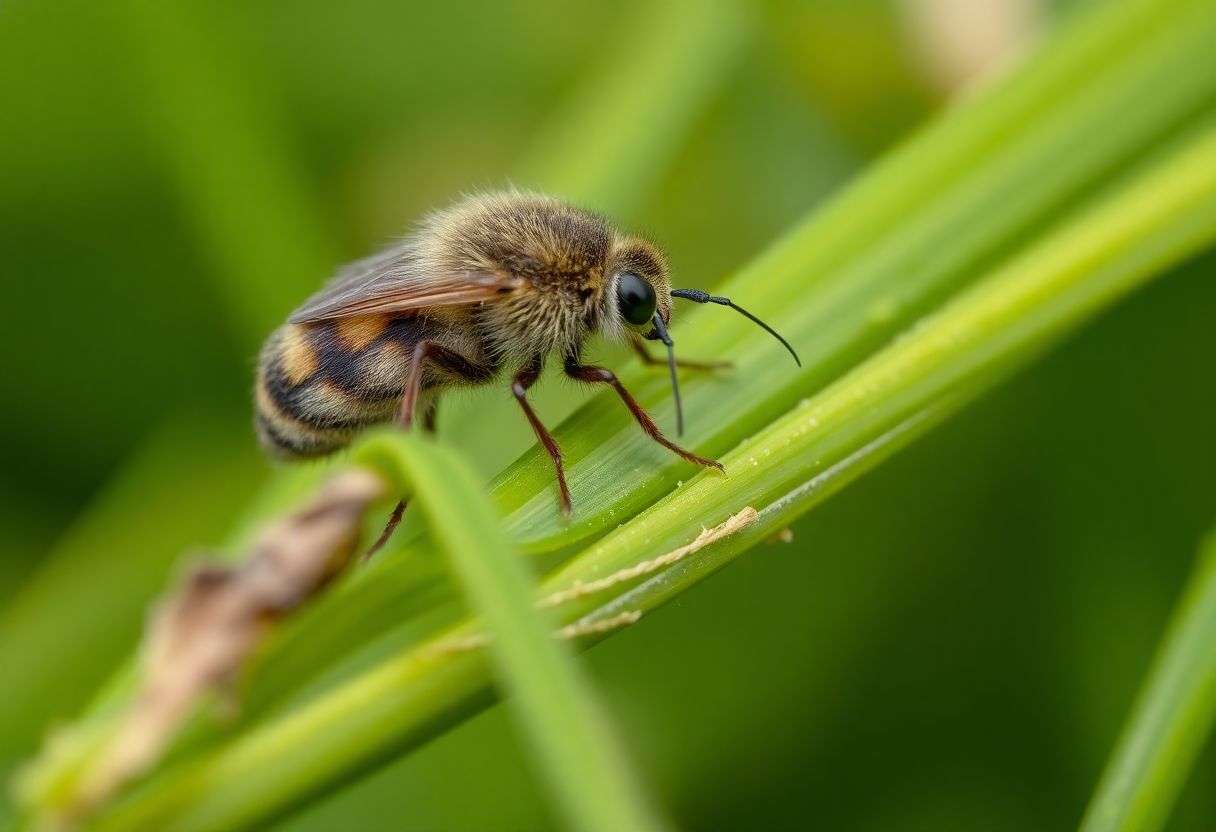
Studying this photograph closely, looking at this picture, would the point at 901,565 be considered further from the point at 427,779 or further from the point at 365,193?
the point at 365,193

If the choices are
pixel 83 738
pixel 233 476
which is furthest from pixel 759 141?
pixel 83 738

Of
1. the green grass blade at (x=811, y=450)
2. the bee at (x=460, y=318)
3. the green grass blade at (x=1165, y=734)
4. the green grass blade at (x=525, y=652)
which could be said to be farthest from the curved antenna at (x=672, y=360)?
the green grass blade at (x=1165, y=734)

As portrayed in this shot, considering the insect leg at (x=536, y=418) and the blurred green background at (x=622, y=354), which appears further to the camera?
the blurred green background at (x=622, y=354)

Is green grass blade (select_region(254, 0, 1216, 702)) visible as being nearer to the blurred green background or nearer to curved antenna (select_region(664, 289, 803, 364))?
curved antenna (select_region(664, 289, 803, 364))

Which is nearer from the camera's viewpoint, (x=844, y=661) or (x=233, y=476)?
(x=844, y=661)

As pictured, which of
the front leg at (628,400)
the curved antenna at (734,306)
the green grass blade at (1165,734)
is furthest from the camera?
the curved antenna at (734,306)

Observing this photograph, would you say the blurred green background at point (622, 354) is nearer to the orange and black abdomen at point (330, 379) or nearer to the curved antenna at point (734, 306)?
the orange and black abdomen at point (330, 379)
